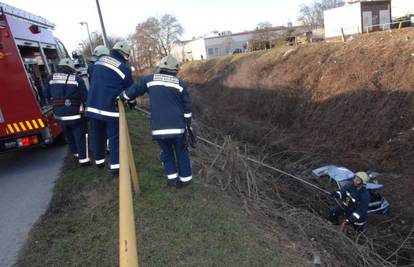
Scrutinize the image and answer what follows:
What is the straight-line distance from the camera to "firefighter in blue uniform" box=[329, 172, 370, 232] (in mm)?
6207

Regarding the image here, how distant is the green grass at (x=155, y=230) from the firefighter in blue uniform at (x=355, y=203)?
256cm

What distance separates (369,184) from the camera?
26.1 feet

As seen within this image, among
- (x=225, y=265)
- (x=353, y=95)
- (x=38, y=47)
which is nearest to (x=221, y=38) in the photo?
(x=353, y=95)

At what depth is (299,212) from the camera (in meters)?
5.31

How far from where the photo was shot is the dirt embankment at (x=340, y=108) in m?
10.4

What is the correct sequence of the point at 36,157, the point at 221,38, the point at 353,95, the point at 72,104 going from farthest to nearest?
the point at 221,38
the point at 353,95
the point at 36,157
the point at 72,104

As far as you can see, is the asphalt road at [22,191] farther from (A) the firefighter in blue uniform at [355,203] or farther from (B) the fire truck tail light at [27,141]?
(A) the firefighter in blue uniform at [355,203]

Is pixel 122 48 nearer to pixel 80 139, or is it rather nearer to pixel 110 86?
pixel 110 86

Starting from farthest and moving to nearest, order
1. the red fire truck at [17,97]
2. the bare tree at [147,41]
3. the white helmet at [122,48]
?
the bare tree at [147,41]
the red fire truck at [17,97]
the white helmet at [122,48]

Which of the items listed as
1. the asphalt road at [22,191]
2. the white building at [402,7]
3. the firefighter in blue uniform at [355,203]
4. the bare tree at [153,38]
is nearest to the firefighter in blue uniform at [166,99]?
the asphalt road at [22,191]

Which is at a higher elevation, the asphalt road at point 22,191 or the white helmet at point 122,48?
the white helmet at point 122,48

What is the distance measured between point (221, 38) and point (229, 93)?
51326mm

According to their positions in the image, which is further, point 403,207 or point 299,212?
point 403,207

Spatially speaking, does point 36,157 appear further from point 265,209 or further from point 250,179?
point 265,209
